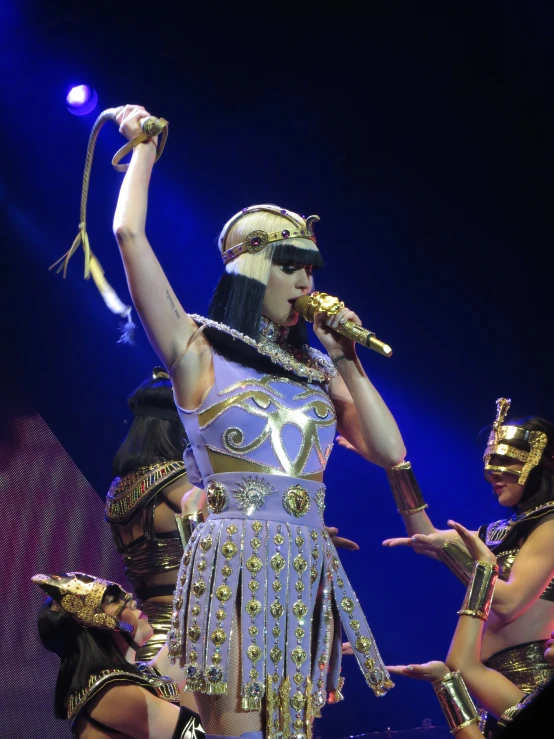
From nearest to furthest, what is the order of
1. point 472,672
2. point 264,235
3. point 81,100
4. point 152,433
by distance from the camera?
point 264,235
point 472,672
point 152,433
point 81,100

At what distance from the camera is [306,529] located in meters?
1.95

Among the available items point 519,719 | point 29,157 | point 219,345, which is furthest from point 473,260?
point 519,719

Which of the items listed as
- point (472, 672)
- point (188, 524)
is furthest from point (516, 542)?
point (188, 524)

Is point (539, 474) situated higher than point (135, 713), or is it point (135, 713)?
point (539, 474)

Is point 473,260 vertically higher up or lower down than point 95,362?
higher up

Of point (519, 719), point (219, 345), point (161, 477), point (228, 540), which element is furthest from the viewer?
point (161, 477)

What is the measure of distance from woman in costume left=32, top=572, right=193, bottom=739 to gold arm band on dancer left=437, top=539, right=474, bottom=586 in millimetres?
1017

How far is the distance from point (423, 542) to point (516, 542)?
0.69 m

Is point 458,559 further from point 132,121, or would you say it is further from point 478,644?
point 132,121

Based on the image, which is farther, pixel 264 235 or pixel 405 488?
pixel 405 488

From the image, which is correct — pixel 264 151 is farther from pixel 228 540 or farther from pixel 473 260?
pixel 228 540

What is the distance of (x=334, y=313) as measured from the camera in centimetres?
209

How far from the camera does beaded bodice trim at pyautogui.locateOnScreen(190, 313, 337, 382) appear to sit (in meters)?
2.08

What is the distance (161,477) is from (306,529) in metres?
1.51
